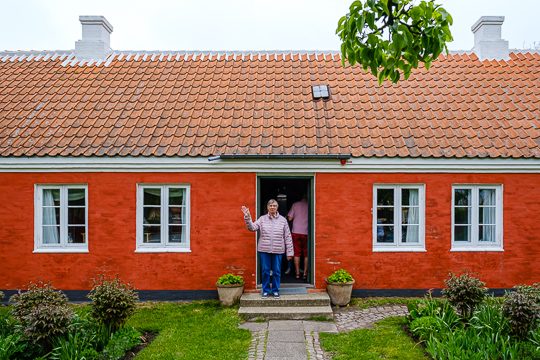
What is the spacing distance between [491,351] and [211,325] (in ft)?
15.7

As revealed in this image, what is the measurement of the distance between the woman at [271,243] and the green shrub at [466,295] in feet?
10.8

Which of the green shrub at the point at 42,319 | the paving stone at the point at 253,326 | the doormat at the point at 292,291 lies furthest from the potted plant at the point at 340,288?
the green shrub at the point at 42,319

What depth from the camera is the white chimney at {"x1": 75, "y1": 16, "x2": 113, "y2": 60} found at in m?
14.8

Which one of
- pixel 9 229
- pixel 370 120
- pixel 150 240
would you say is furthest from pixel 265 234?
pixel 9 229

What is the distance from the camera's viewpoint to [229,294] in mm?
10273

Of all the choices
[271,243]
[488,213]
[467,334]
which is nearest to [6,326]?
[271,243]

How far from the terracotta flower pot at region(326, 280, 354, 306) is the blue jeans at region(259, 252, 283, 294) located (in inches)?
45.8

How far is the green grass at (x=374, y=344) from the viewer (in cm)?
750

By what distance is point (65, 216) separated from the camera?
11.1 m

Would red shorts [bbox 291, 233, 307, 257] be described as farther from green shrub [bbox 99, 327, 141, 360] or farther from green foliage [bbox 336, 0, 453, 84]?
green foliage [bbox 336, 0, 453, 84]

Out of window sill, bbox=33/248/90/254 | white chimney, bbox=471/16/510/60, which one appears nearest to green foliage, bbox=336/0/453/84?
window sill, bbox=33/248/90/254

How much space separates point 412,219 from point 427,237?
52 centimetres

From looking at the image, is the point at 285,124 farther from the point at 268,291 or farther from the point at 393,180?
the point at 268,291

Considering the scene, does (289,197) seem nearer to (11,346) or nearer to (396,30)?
(11,346)
